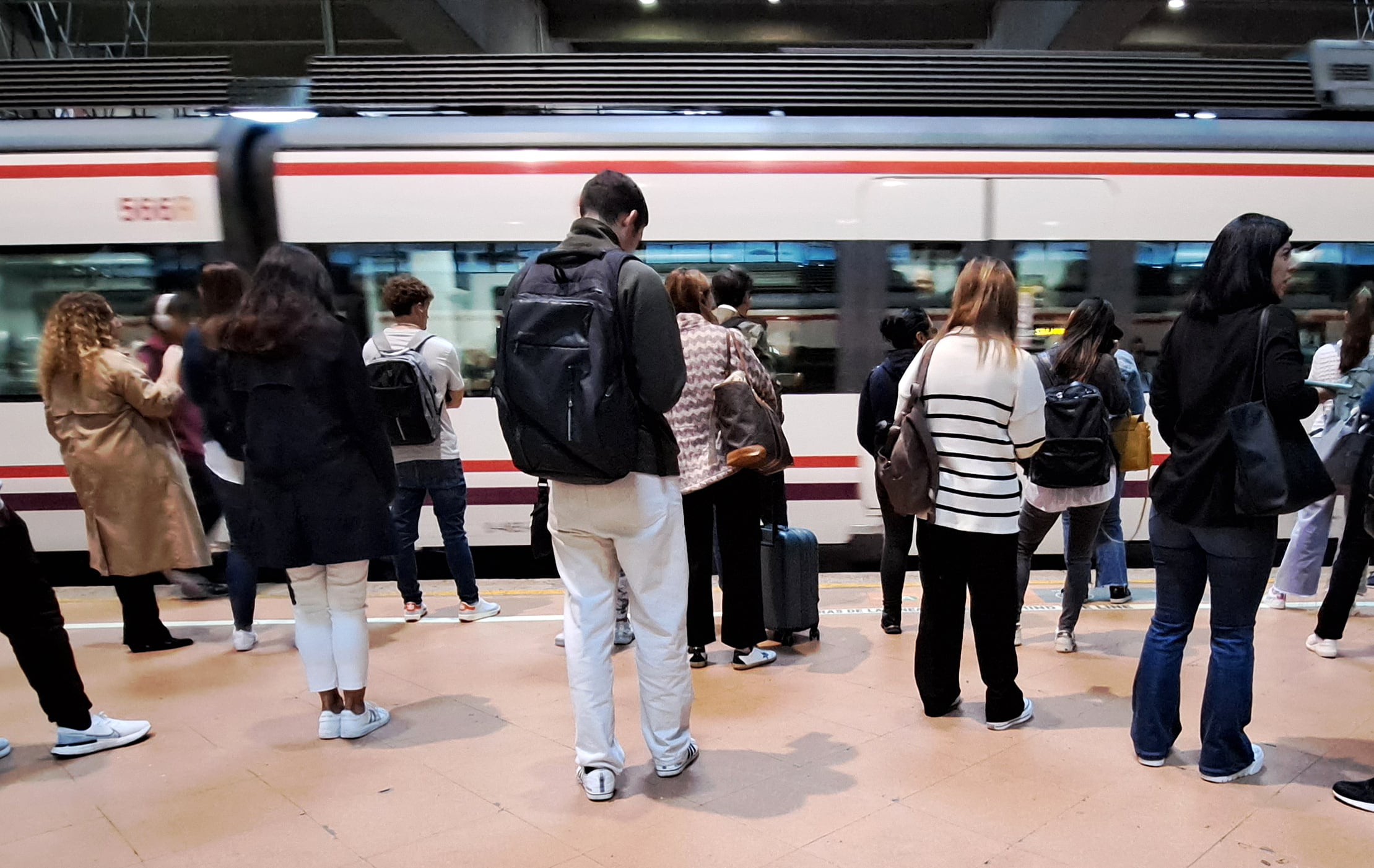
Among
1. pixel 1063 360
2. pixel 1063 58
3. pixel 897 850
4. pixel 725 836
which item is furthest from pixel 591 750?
pixel 1063 58

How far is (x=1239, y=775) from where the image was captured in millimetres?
2969

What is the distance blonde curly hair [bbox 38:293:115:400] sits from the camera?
4.11 metres

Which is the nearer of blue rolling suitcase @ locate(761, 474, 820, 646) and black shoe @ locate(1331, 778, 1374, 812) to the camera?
black shoe @ locate(1331, 778, 1374, 812)

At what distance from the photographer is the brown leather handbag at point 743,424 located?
3658 mm

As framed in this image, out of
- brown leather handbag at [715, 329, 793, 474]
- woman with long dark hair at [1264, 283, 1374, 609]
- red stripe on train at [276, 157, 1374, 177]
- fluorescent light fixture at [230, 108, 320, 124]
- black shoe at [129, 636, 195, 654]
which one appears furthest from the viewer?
fluorescent light fixture at [230, 108, 320, 124]

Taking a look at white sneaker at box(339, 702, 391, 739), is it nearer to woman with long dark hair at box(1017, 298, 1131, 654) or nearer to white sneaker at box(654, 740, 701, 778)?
white sneaker at box(654, 740, 701, 778)

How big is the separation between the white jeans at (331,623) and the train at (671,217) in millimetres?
2483

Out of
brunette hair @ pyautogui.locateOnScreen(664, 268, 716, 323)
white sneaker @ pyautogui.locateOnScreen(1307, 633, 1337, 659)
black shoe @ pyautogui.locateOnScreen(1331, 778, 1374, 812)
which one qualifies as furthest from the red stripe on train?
black shoe @ pyautogui.locateOnScreen(1331, 778, 1374, 812)

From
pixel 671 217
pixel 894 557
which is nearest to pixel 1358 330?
pixel 894 557

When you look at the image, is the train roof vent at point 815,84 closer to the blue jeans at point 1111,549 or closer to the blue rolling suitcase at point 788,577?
the blue jeans at point 1111,549

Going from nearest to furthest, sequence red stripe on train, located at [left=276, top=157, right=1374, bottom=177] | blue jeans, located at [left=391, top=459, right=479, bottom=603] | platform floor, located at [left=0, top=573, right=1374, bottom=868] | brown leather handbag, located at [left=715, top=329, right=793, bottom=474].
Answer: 1. platform floor, located at [left=0, top=573, right=1374, bottom=868]
2. brown leather handbag, located at [left=715, top=329, right=793, bottom=474]
3. blue jeans, located at [left=391, top=459, right=479, bottom=603]
4. red stripe on train, located at [left=276, top=157, right=1374, bottom=177]

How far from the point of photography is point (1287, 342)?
274cm

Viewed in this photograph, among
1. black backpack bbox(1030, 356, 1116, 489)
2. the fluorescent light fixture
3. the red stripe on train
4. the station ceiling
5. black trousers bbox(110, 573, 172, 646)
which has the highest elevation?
the station ceiling

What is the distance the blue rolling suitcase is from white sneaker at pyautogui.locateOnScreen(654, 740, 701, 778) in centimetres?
125
